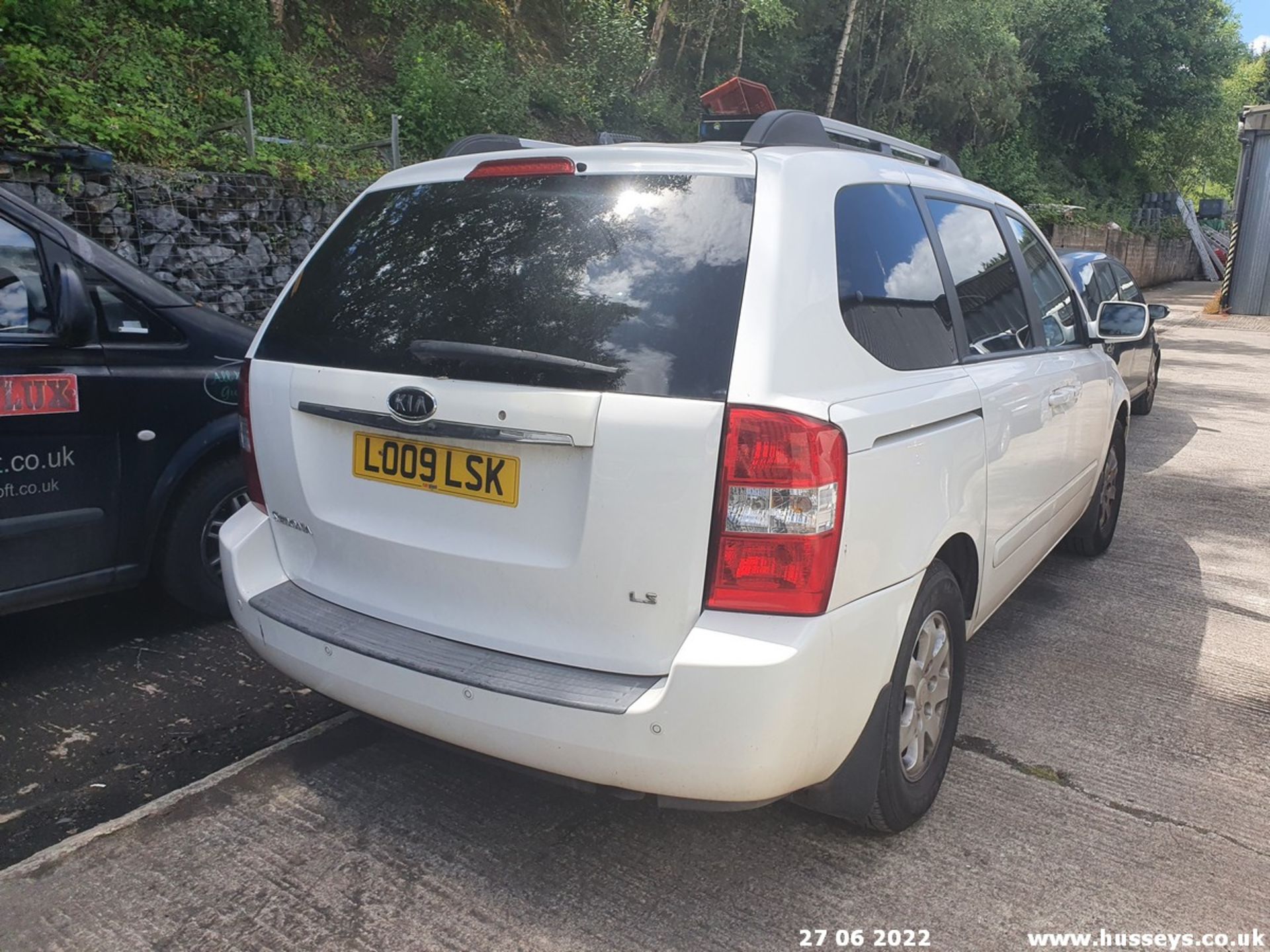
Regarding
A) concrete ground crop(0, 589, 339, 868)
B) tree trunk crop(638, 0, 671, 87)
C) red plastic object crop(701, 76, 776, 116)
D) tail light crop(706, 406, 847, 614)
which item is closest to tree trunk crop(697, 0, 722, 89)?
tree trunk crop(638, 0, 671, 87)

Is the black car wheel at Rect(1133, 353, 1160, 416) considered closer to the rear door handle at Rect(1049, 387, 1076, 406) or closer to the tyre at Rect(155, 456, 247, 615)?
the rear door handle at Rect(1049, 387, 1076, 406)

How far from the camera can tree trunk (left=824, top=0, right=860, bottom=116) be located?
2131 centimetres

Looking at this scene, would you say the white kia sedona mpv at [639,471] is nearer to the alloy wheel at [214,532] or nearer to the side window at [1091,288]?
the alloy wheel at [214,532]

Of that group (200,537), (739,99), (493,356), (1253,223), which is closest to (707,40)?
(1253,223)

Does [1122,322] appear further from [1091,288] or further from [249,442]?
[1091,288]

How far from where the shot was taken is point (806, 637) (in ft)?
7.05

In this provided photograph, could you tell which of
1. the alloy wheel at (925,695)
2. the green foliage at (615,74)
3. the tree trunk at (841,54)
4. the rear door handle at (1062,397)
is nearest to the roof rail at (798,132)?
the rear door handle at (1062,397)

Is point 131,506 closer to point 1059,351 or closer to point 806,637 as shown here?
point 806,637

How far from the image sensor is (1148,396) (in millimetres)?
10156

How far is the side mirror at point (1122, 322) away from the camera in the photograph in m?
4.54

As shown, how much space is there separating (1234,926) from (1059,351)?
229 centimetres

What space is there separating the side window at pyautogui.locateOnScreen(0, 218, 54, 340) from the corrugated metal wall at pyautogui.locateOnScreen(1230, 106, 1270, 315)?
2356 centimetres

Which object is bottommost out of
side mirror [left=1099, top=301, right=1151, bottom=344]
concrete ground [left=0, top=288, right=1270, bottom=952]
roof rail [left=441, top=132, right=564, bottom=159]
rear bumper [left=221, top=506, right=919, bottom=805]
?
concrete ground [left=0, top=288, right=1270, bottom=952]

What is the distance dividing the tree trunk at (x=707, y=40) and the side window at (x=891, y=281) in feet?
56.7
